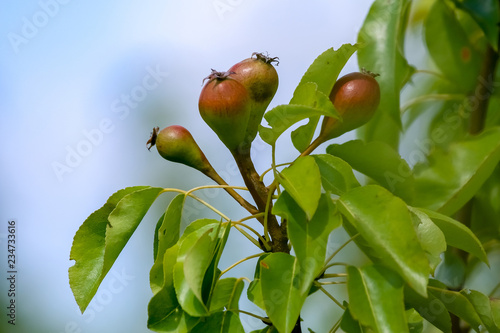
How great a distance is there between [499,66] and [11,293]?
5.44 feet

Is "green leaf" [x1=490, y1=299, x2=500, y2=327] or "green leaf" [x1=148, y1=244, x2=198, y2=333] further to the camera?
"green leaf" [x1=490, y1=299, x2=500, y2=327]

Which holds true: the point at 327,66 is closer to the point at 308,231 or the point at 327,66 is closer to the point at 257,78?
the point at 257,78

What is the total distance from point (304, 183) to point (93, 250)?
45 centimetres

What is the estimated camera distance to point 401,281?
893mm

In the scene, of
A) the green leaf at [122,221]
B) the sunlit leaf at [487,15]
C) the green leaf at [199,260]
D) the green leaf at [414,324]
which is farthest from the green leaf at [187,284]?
the sunlit leaf at [487,15]

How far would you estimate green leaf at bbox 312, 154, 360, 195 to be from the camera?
99cm

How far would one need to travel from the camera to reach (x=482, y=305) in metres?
1.08

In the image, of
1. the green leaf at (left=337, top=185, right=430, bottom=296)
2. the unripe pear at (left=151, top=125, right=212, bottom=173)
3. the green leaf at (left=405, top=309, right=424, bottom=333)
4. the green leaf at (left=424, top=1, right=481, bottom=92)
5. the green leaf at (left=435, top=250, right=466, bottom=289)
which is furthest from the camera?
the green leaf at (left=424, top=1, right=481, bottom=92)

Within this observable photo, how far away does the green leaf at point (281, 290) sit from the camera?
87 centimetres

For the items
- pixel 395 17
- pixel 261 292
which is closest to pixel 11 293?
pixel 261 292

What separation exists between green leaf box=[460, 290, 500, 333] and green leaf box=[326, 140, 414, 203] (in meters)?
0.22

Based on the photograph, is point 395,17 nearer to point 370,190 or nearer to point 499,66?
point 499,66

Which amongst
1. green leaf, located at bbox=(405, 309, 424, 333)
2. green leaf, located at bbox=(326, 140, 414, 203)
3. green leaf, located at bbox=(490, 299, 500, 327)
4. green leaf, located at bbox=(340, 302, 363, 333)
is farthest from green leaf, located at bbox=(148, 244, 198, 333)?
green leaf, located at bbox=(490, 299, 500, 327)

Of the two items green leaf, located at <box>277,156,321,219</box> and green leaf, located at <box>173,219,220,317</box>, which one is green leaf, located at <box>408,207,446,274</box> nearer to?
green leaf, located at <box>277,156,321,219</box>
